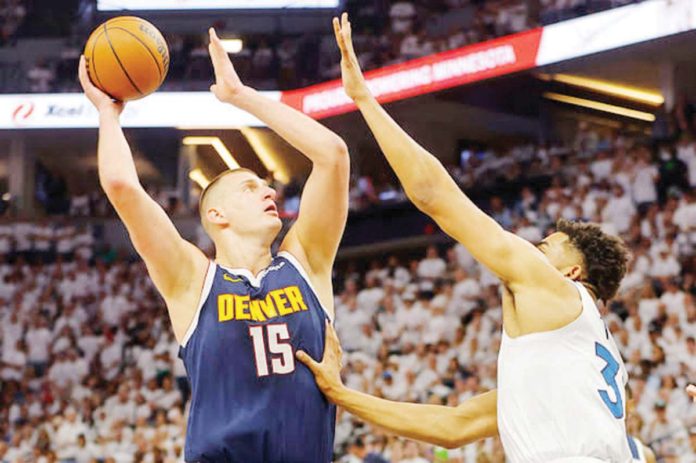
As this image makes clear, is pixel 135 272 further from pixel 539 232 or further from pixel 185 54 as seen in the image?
pixel 539 232

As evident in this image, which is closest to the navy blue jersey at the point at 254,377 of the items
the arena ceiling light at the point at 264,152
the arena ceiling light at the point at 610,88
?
the arena ceiling light at the point at 610,88

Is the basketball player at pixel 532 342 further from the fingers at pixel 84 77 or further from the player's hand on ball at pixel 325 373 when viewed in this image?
the fingers at pixel 84 77

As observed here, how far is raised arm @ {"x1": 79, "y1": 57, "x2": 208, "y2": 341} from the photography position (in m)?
3.60

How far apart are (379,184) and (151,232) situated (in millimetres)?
16058

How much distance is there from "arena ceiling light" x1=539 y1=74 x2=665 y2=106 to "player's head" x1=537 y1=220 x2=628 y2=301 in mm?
15725

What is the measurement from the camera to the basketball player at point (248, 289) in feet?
11.7

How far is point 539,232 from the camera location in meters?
13.8

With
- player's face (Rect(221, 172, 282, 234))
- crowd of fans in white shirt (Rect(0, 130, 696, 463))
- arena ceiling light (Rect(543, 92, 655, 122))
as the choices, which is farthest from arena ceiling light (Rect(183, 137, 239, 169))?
player's face (Rect(221, 172, 282, 234))

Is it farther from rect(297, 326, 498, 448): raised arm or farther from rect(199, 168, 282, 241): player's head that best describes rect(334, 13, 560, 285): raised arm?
rect(297, 326, 498, 448): raised arm

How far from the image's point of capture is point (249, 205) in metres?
3.97

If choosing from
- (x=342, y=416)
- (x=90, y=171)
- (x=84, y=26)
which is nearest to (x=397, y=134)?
(x=342, y=416)

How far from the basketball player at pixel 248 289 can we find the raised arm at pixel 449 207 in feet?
1.08

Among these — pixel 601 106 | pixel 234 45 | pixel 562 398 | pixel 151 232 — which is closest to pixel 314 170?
pixel 151 232

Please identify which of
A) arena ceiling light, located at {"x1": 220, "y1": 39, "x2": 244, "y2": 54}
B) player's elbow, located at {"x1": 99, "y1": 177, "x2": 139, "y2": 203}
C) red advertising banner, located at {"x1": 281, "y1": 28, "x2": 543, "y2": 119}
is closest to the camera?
player's elbow, located at {"x1": 99, "y1": 177, "x2": 139, "y2": 203}
